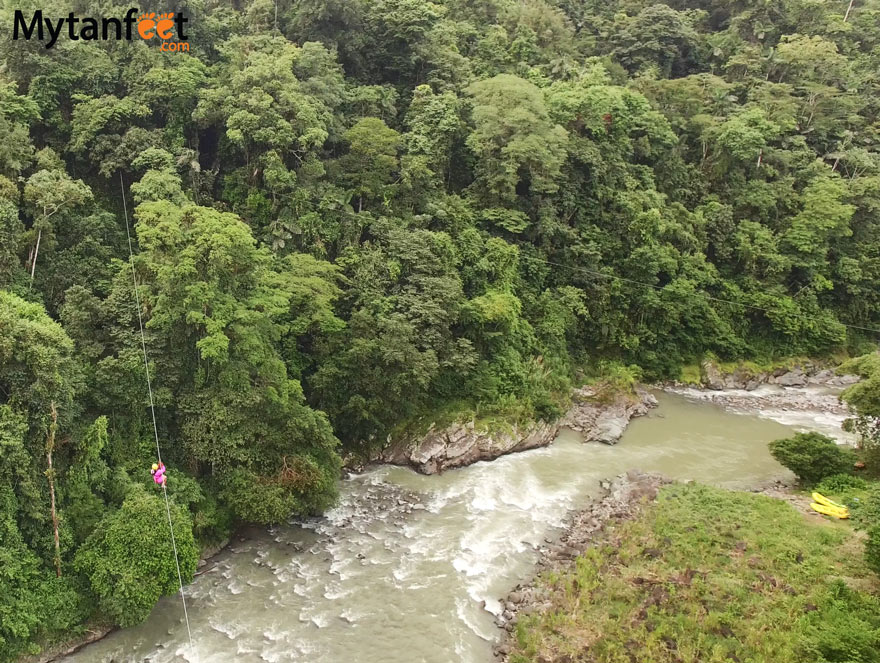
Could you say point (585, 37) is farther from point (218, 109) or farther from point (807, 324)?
point (218, 109)

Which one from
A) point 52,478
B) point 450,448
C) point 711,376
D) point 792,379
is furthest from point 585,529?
point 792,379

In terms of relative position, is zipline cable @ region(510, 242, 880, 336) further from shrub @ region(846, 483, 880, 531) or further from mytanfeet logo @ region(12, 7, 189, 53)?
mytanfeet logo @ region(12, 7, 189, 53)

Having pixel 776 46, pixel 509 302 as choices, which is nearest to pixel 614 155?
pixel 509 302

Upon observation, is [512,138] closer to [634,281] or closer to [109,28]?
[634,281]

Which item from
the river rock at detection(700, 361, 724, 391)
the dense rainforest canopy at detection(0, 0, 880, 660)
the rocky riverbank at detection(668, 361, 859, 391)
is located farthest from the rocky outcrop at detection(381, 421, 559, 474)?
the river rock at detection(700, 361, 724, 391)

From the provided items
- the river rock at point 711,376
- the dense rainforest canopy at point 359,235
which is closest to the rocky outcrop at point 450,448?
the dense rainforest canopy at point 359,235
